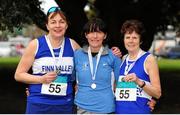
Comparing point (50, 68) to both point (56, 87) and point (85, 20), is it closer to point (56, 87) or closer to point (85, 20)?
point (56, 87)

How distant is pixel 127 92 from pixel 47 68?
3.03 feet

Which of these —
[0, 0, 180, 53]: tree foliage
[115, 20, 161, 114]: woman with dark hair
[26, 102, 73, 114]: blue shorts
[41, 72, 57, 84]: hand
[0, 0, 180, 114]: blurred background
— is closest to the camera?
[115, 20, 161, 114]: woman with dark hair

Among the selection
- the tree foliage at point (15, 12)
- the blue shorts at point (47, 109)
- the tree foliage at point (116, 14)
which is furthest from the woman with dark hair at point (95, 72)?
the tree foliage at point (116, 14)

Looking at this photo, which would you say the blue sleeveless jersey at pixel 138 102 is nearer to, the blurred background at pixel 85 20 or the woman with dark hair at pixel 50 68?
the woman with dark hair at pixel 50 68

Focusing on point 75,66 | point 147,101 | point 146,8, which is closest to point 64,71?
point 75,66

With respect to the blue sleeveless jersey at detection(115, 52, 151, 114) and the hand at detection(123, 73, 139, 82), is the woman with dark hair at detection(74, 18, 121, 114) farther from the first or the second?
the hand at detection(123, 73, 139, 82)

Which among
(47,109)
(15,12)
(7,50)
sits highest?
(15,12)

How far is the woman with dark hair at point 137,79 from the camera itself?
496 cm

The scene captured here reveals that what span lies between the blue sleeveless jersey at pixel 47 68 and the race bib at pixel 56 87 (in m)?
0.04

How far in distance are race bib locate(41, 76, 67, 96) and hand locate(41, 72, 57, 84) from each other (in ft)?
0.22

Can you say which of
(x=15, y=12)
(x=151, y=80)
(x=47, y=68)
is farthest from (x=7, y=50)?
(x=151, y=80)

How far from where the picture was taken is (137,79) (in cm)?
488

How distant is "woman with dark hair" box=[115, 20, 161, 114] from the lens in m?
4.96

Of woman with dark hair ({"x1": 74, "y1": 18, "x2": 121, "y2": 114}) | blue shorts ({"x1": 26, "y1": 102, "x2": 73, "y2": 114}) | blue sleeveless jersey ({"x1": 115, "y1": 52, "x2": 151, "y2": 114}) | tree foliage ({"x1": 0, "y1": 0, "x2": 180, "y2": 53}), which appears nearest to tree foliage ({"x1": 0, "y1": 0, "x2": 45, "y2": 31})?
tree foliage ({"x1": 0, "y1": 0, "x2": 180, "y2": 53})
